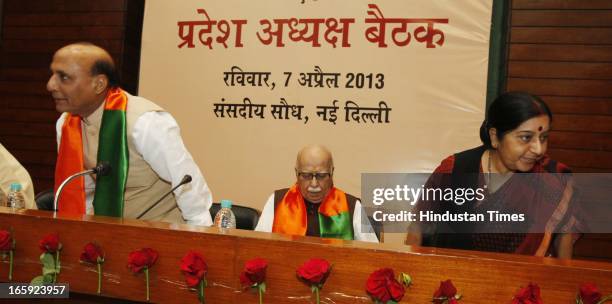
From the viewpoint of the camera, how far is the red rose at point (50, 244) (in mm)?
1613

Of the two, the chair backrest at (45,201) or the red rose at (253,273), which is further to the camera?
the chair backrest at (45,201)

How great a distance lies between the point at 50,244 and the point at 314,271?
30.1 inches

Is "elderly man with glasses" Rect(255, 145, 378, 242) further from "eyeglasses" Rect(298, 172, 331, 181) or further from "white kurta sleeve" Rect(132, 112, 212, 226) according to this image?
"white kurta sleeve" Rect(132, 112, 212, 226)

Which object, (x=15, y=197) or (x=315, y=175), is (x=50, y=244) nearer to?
(x=15, y=197)

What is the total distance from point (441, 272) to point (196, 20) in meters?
3.26

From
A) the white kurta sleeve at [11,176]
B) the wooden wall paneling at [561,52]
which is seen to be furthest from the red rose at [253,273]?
the wooden wall paneling at [561,52]

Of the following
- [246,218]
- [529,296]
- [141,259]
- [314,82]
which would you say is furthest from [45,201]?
[529,296]

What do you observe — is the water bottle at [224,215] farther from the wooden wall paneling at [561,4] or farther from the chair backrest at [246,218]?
the wooden wall paneling at [561,4]

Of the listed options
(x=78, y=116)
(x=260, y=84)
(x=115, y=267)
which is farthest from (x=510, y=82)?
(x=115, y=267)

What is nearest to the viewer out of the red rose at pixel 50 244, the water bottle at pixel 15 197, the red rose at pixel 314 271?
the red rose at pixel 314 271

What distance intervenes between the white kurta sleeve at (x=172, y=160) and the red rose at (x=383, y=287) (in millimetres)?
1209

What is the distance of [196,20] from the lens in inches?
164

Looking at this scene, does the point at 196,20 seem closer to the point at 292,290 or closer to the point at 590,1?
the point at 590,1

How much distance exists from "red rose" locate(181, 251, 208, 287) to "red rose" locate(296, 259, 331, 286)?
0.26m
